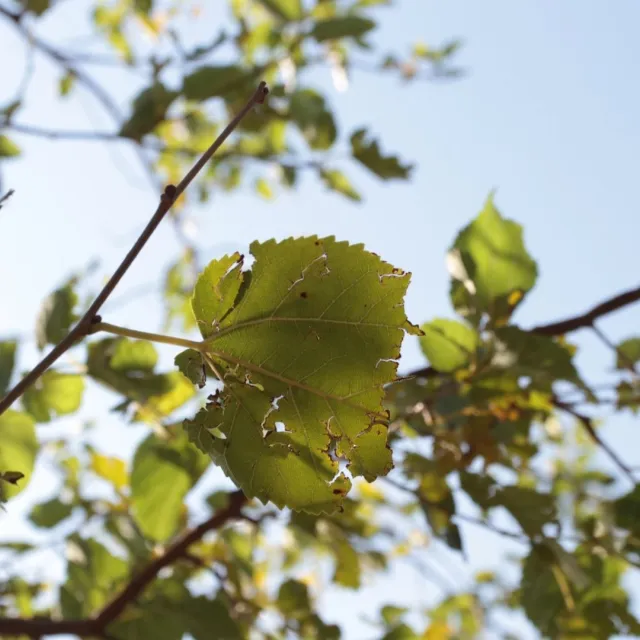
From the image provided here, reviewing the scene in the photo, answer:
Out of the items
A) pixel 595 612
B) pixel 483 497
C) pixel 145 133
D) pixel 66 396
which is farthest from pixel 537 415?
pixel 145 133

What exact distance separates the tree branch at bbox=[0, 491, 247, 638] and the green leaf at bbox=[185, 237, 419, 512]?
1.81 feet

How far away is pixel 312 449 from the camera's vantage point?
66 cm

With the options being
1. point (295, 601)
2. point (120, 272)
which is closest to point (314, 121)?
point (295, 601)

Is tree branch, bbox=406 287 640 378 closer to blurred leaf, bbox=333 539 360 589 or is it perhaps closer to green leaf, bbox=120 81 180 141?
blurred leaf, bbox=333 539 360 589

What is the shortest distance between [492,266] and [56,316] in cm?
69

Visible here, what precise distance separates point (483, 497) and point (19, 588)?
1.08 metres

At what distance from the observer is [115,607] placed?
1.14 m

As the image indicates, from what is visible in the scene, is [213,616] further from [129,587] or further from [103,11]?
[103,11]

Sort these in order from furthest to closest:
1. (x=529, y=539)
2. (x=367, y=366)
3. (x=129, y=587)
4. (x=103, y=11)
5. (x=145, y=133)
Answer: (x=103, y=11) → (x=145, y=133) → (x=129, y=587) → (x=529, y=539) → (x=367, y=366)

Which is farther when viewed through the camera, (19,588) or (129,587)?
(19,588)

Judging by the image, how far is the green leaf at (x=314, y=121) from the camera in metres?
2.02

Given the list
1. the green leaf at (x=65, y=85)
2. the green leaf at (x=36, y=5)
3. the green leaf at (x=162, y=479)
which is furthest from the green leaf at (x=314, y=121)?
the green leaf at (x=162, y=479)

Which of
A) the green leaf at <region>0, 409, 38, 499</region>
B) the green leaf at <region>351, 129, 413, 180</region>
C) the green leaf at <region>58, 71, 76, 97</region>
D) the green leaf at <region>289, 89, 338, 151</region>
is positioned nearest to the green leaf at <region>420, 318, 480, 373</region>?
the green leaf at <region>0, 409, 38, 499</region>

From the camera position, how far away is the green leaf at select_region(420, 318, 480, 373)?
1016 millimetres
